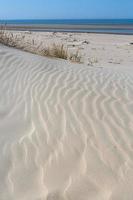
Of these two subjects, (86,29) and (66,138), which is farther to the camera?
(86,29)

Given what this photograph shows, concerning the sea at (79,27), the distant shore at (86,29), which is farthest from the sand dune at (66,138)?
the distant shore at (86,29)

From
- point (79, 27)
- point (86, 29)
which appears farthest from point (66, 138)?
point (79, 27)

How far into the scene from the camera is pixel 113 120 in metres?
3.90

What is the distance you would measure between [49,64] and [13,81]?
1.34 metres

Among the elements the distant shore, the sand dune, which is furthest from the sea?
the sand dune

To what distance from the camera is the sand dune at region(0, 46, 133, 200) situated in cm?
284

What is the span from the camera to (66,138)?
11.7ft

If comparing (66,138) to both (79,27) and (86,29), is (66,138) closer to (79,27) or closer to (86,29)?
(86,29)

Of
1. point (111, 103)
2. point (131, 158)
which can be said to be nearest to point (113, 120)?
point (111, 103)

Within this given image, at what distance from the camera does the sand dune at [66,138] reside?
9.30 ft

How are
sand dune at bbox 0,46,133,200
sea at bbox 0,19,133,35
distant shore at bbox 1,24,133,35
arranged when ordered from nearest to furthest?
sand dune at bbox 0,46,133,200, distant shore at bbox 1,24,133,35, sea at bbox 0,19,133,35

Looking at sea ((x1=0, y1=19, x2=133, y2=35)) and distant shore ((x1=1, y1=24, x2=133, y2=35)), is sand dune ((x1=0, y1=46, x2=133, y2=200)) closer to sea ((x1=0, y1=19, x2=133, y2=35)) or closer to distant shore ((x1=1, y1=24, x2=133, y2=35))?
sea ((x1=0, y1=19, x2=133, y2=35))

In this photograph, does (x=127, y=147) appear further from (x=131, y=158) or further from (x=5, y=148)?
(x=5, y=148)

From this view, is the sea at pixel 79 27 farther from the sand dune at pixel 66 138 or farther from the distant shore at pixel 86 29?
the sand dune at pixel 66 138
